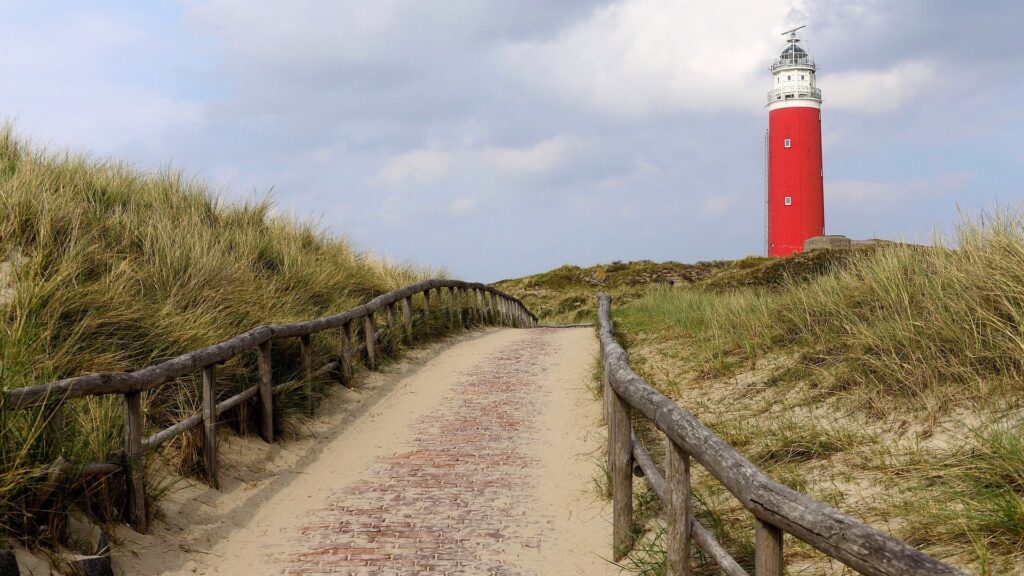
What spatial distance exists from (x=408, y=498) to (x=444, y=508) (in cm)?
40

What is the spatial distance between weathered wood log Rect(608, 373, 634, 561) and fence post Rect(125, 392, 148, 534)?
3.13 meters

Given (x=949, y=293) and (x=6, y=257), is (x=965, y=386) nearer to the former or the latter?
(x=949, y=293)

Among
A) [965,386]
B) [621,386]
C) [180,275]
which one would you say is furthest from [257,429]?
[965,386]

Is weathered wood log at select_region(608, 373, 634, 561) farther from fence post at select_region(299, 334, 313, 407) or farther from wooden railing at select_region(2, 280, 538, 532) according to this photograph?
fence post at select_region(299, 334, 313, 407)

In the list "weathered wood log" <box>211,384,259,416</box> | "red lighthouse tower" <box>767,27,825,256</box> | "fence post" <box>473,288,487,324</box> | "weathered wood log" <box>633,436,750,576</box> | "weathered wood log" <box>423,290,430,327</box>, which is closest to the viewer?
"weathered wood log" <box>633,436,750,576</box>

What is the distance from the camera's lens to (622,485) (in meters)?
5.52

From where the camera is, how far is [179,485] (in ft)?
20.6

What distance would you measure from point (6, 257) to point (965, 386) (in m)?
9.28

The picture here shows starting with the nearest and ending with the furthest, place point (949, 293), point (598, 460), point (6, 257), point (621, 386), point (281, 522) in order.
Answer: point (621, 386) < point (281, 522) < point (949, 293) < point (598, 460) < point (6, 257)

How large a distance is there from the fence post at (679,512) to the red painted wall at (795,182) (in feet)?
126

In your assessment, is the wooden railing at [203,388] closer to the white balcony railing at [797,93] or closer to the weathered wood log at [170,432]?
the weathered wood log at [170,432]

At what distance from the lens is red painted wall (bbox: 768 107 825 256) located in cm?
4103

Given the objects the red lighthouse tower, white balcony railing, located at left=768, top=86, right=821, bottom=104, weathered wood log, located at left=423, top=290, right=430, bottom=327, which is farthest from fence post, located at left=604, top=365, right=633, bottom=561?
white balcony railing, located at left=768, top=86, right=821, bottom=104

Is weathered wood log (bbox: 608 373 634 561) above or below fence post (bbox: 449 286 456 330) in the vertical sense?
below
